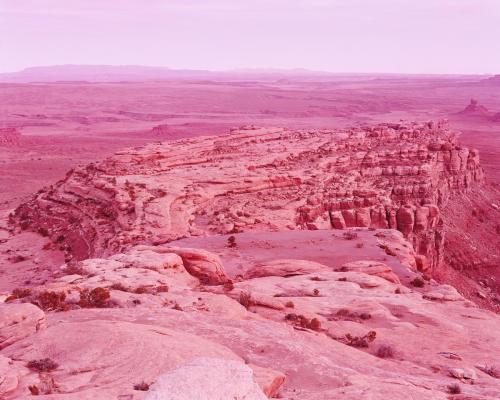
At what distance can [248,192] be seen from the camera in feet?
88.1

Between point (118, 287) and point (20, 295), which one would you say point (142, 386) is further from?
point (118, 287)

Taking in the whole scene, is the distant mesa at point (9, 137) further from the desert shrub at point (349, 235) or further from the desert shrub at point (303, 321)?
the desert shrub at point (303, 321)

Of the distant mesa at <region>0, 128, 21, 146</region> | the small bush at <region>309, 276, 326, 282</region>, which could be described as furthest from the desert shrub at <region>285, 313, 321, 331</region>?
the distant mesa at <region>0, 128, 21, 146</region>

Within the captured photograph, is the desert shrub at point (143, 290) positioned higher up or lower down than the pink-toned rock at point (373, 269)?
higher up

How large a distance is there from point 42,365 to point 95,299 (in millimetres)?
3618

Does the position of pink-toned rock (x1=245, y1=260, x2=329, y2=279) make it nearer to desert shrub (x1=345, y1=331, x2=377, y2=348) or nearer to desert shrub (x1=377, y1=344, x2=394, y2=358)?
desert shrub (x1=345, y1=331, x2=377, y2=348)

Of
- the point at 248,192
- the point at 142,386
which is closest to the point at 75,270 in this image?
the point at 142,386

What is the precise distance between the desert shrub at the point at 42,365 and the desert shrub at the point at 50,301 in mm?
3088

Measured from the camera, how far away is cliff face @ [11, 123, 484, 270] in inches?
903

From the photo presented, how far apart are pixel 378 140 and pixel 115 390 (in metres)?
34.3

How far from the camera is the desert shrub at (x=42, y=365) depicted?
7.43 metres

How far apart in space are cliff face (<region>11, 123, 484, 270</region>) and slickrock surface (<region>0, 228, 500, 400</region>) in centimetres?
560

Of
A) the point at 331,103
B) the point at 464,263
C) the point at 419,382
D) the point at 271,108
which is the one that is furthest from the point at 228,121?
the point at 419,382

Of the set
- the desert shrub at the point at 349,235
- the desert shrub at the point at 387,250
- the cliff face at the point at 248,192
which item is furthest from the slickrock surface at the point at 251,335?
the cliff face at the point at 248,192
